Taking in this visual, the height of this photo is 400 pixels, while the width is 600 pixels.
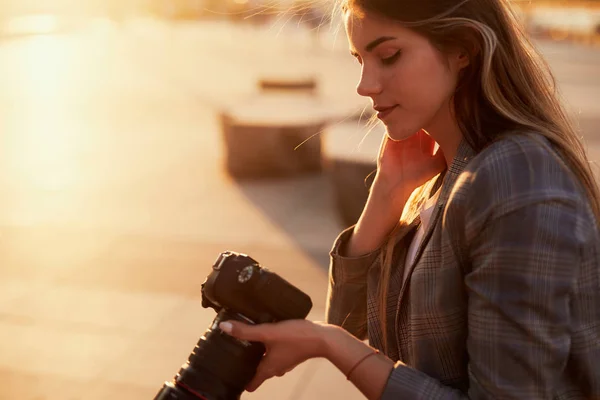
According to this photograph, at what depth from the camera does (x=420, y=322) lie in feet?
5.26

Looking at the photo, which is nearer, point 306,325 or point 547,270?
point 547,270

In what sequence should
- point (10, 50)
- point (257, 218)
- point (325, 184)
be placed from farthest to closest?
point (10, 50) → point (325, 184) → point (257, 218)

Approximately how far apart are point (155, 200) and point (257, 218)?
113cm

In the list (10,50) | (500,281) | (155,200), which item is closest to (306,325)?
(500,281)

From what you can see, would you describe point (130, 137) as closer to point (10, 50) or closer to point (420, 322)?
point (420, 322)

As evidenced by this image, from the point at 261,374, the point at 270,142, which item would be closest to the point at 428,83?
the point at 261,374

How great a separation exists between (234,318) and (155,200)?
18.2 ft

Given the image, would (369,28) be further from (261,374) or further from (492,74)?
(261,374)

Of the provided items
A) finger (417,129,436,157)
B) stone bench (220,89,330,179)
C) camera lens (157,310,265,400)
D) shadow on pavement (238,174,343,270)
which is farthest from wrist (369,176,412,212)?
stone bench (220,89,330,179)

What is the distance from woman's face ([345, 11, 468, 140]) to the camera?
162 cm

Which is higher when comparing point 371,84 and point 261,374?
point 371,84

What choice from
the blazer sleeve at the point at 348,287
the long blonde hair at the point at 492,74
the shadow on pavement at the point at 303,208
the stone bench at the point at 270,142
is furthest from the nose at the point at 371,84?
the stone bench at the point at 270,142

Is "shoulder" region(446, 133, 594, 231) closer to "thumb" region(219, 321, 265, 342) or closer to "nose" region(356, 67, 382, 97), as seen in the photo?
"nose" region(356, 67, 382, 97)

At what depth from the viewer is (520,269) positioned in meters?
1.38
